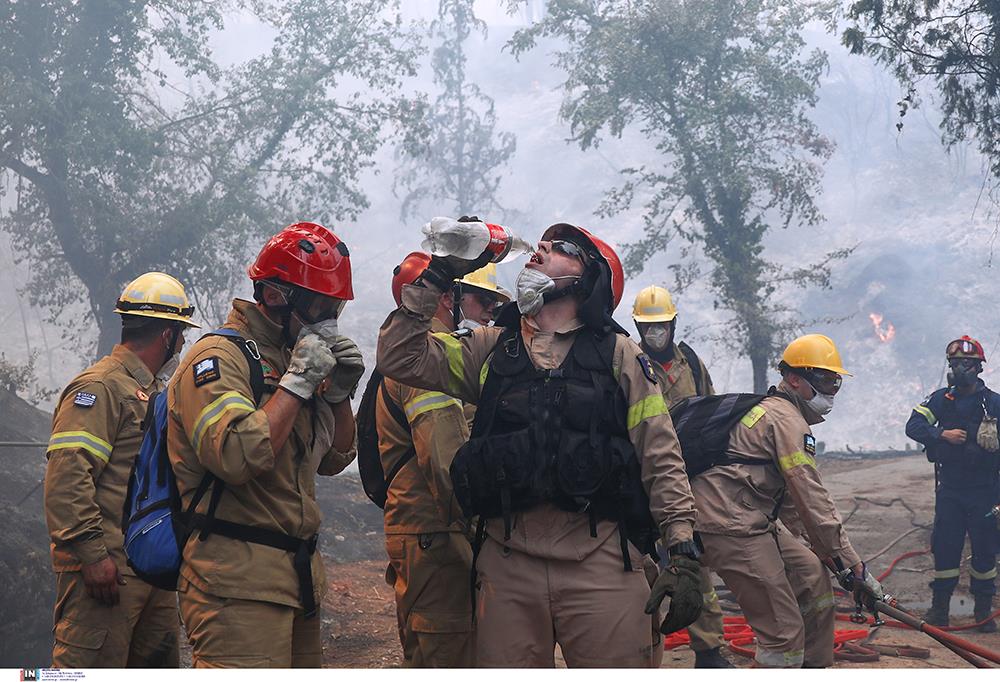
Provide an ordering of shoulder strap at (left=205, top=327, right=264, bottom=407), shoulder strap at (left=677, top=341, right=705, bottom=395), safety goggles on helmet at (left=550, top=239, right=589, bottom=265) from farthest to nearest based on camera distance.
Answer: shoulder strap at (left=677, top=341, right=705, bottom=395) < safety goggles on helmet at (left=550, top=239, right=589, bottom=265) < shoulder strap at (left=205, top=327, right=264, bottom=407)

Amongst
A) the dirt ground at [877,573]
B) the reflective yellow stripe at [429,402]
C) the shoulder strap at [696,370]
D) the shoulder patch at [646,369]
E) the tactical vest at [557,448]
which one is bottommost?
the dirt ground at [877,573]

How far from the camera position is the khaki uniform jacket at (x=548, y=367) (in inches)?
123

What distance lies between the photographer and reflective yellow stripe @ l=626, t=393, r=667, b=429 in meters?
3.21

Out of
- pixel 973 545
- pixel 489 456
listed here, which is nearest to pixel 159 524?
pixel 489 456

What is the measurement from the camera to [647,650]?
3.11 metres

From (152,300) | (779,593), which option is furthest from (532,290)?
A: (779,593)

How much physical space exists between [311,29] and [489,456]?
15695 millimetres

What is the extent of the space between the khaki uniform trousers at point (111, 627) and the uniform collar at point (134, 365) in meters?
0.85

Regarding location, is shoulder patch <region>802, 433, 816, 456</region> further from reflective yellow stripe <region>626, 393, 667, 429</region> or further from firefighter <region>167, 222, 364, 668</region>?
firefighter <region>167, 222, 364, 668</region>

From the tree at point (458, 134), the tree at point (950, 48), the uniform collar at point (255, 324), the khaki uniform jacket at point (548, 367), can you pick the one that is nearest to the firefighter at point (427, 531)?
the khaki uniform jacket at point (548, 367)

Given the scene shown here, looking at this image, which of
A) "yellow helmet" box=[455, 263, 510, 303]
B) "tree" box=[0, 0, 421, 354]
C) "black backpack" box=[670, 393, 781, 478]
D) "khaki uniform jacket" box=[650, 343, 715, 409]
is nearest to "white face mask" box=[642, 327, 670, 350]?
"khaki uniform jacket" box=[650, 343, 715, 409]

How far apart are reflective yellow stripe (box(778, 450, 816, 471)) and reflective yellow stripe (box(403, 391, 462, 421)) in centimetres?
190

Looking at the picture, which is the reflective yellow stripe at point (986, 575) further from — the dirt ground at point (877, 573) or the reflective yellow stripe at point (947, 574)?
the dirt ground at point (877, 573)

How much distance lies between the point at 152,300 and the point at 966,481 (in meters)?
7.31
